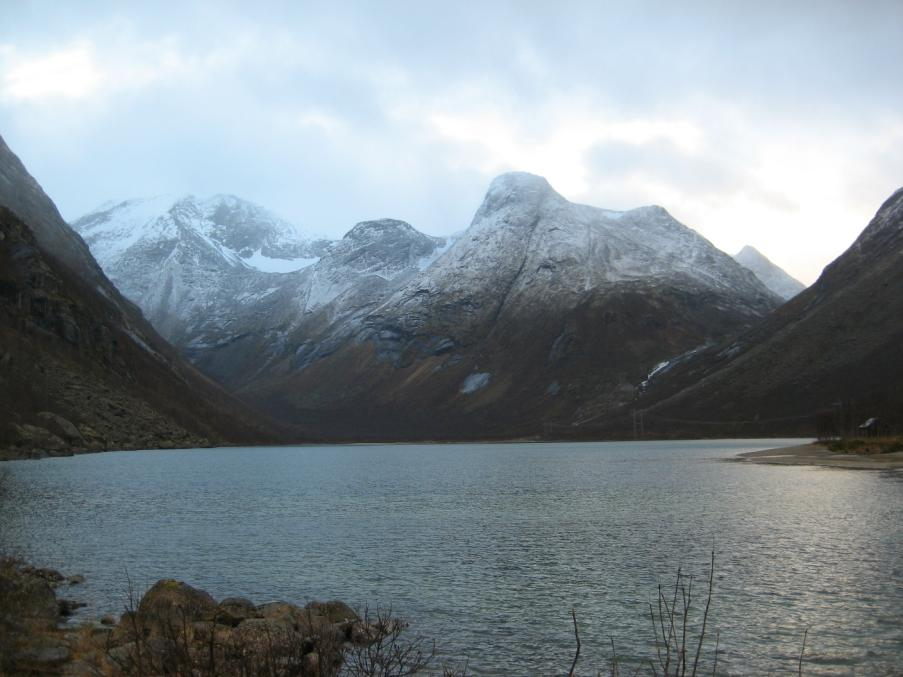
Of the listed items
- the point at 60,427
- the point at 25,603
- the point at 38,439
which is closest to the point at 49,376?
the point at 60,427

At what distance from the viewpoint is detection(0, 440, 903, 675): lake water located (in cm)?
2991

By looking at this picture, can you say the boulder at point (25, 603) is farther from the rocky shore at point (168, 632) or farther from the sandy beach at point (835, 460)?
the sandy beach at point (835, 460)

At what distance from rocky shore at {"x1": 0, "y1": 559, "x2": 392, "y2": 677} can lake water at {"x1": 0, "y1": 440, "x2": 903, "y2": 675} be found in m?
3.09

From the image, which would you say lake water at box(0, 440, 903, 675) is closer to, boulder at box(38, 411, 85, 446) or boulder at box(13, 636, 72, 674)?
boulder at box(13, 636, 72, 674)

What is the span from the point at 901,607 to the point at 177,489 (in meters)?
Answer: 80.0

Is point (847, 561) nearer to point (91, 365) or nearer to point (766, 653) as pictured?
point (766, 653)

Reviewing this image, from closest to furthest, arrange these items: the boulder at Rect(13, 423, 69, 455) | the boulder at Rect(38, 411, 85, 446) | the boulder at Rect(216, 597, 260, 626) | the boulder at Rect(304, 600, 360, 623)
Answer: the boulder at Rect(216, 597, 260, 626) → the boulder at Rect(304, 600, 360, 623) → the boulder at Rect(13, 423, 69, 455) → the boulder at Rect(38, 411, 85, 446)

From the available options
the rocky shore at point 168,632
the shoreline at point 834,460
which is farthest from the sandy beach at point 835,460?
the rocky shore at point 168,632

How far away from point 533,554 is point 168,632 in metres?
29.5

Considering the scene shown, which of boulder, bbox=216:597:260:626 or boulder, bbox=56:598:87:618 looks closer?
boulder, bbox=216:597:260:626

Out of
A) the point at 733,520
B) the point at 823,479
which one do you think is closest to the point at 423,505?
the point at 733,520

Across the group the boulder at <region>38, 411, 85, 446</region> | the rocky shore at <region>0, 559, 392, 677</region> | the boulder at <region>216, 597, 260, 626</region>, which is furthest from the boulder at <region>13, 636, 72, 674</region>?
the boulder at <region>38, 411, 85, 446</region>

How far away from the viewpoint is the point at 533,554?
4769cm

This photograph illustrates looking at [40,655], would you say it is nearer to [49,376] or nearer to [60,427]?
[60,427]
